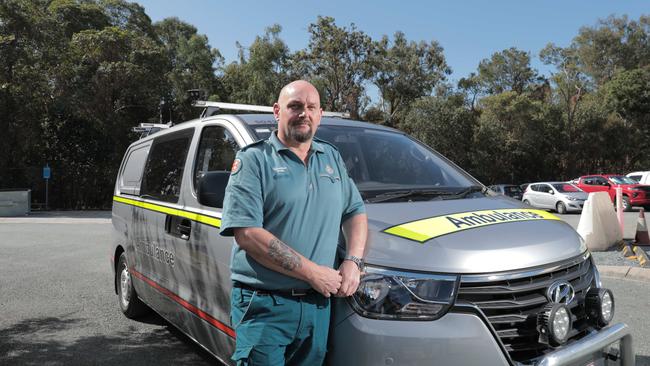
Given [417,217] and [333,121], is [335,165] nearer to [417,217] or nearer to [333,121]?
[417,217]

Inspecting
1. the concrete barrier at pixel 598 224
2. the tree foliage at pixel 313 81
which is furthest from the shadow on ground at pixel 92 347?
the tree foliage at pixel 313 81

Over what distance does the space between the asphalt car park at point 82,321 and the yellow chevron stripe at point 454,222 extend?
222 cm

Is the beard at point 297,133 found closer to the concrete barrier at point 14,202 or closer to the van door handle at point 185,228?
the van door handle at point 185,228

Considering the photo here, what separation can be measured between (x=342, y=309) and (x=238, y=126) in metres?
1.54

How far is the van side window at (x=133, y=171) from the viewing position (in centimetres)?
492

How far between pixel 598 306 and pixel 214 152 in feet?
8.33

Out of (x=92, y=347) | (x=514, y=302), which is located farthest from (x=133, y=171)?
(x=514, y=302)

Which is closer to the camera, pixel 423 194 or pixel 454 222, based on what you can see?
pixel 454 222

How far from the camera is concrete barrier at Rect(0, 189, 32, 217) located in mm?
20672

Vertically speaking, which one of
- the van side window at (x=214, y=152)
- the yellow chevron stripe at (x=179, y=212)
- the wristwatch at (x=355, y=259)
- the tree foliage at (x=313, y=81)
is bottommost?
the wristwatch at (x=355, y=259)

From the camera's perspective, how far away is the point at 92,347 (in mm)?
4445

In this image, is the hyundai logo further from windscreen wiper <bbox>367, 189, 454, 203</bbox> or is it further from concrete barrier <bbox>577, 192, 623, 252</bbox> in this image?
concrete barrier <bbox>577, 192, 623, 252</bbox>

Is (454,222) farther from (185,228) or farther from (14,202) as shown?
(14,202)

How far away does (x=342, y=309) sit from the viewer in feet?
7.14
